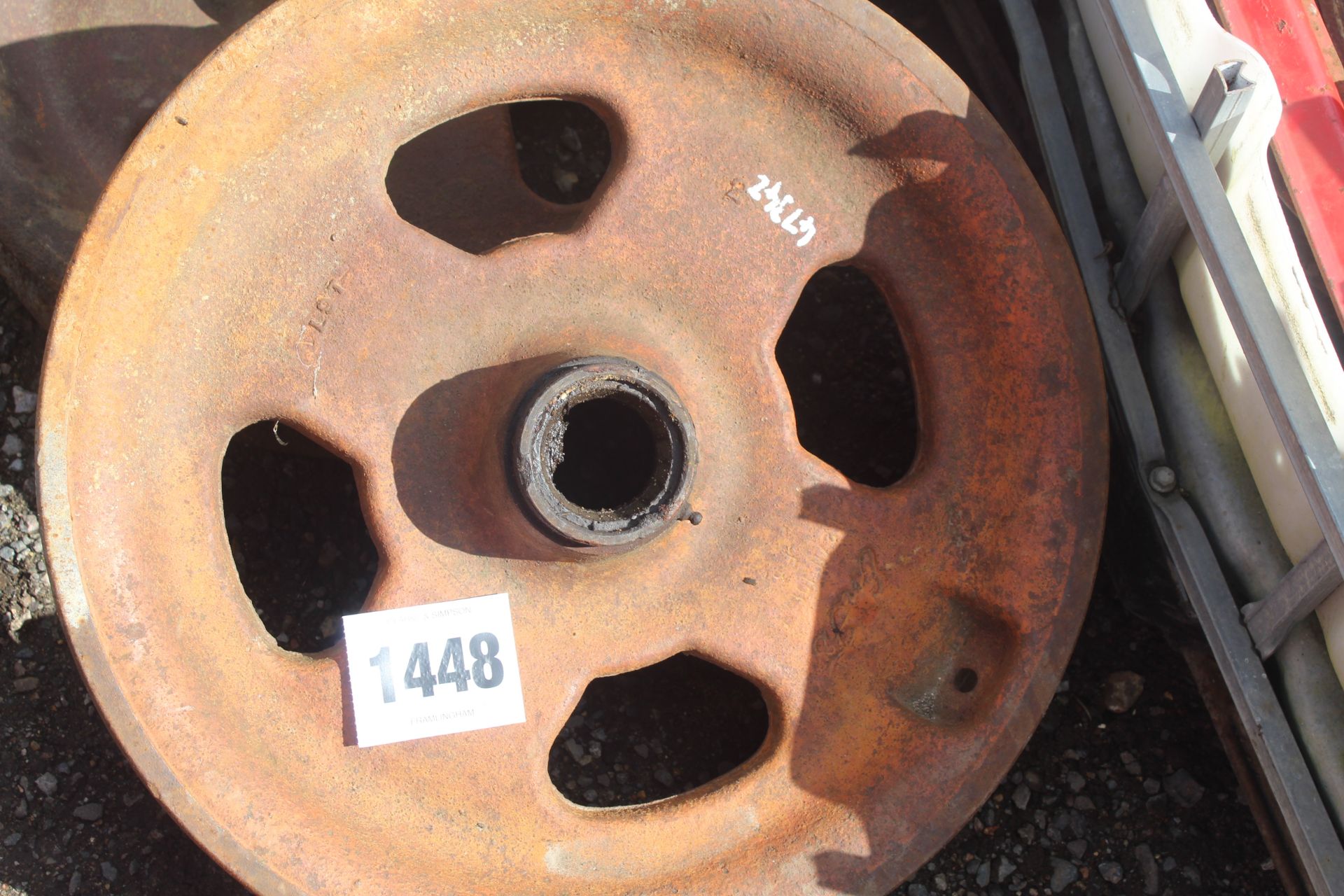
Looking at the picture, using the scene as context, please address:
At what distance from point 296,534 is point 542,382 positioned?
2.50 feet

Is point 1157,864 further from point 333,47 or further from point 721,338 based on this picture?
point 333,47

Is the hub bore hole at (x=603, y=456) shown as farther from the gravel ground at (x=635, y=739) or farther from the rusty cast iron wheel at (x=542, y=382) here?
the rusty cast iron wheel at (x=542, y=382)

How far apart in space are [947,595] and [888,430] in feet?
1.83

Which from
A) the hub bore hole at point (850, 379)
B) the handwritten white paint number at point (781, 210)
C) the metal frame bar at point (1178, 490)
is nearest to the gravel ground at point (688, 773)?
the metal frame bar at point (1178, 490)

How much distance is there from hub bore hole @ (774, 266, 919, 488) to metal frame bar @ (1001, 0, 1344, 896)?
0.38 metres

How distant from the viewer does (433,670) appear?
1418 mm

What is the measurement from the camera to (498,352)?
4.73 ft

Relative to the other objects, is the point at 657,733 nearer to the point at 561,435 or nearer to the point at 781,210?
the point at 561,435

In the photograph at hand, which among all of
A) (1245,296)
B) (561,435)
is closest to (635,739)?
(561,435)

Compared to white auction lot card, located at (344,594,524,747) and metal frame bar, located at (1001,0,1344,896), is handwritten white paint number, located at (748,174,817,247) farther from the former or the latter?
white auction lot card, located at (344,594,524,747)

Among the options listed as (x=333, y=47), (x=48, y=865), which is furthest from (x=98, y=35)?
(x=48, y=865)

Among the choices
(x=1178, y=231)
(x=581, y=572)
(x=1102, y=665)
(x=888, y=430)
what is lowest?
(x=1102, y=665)

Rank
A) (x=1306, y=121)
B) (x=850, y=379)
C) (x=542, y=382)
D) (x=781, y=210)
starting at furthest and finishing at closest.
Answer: (x=850, y=379) → (x=1306, y=121) → (x=781, y=210) → (x=542, y=382)

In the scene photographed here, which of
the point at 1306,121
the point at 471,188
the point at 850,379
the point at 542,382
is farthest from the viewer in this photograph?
the point at 850,379
